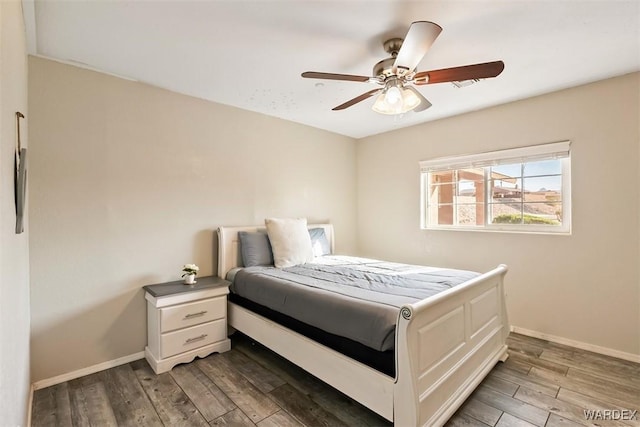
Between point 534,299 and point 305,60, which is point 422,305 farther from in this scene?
point 534,299

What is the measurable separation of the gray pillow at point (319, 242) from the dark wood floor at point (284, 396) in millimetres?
1371

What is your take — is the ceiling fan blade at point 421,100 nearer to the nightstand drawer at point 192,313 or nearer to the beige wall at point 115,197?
the beige wall at point 115,197

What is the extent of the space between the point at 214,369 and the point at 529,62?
344cm

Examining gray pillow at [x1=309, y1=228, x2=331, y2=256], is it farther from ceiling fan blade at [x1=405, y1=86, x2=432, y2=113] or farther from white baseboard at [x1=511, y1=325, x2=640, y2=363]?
white baseboard at [x1=511, y1=325, x2=640, y2=363]

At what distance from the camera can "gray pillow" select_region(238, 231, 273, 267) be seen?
3.04 meters

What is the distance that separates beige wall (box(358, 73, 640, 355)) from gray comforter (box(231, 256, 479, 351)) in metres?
1.04

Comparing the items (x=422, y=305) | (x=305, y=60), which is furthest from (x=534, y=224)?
(x=305, y=60)

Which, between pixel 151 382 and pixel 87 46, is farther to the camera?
pixel 151 382

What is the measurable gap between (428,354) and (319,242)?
2155 mm

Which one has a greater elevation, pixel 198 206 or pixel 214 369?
pixel 198 206

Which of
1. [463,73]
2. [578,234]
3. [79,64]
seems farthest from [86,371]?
[578,234]

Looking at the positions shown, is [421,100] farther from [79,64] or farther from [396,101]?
[79,64]

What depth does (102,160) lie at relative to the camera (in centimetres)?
245

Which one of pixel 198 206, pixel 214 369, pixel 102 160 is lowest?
pixel 214 369
